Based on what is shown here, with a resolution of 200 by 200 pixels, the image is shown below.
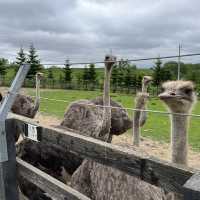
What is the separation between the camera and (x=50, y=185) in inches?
88.4

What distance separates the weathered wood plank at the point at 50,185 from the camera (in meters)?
2.05

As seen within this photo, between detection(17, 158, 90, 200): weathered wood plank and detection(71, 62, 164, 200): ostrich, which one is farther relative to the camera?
detection(71, 62, 164, 200): ostrich

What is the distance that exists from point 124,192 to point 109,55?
238 cm

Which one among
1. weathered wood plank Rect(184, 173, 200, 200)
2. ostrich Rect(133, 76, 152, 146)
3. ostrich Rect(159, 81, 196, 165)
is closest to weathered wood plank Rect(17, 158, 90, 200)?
weathered wood plank Rect(184, 173, 200, 200)

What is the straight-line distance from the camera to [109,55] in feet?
15.9

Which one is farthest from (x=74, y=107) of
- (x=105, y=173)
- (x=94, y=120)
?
(x=105, y=173)

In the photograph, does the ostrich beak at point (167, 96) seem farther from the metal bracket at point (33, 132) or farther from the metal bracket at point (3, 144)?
the metal bracket at point (3, 144)

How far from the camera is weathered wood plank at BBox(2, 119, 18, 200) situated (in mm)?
2596

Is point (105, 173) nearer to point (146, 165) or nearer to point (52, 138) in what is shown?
point (52, 138)

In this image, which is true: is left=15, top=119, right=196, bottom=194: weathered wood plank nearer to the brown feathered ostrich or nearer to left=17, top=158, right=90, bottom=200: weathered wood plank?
left=17, top=158, right=90, bottom=200: weathered wood plank

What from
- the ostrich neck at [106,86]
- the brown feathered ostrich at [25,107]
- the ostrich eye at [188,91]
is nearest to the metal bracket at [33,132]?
the ostrich eye at [188,91]

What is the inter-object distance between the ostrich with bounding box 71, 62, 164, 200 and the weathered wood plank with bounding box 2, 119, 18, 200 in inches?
24.5

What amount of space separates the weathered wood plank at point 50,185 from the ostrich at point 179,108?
0.94 meters

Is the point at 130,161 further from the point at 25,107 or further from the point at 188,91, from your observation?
the point at 25,107
